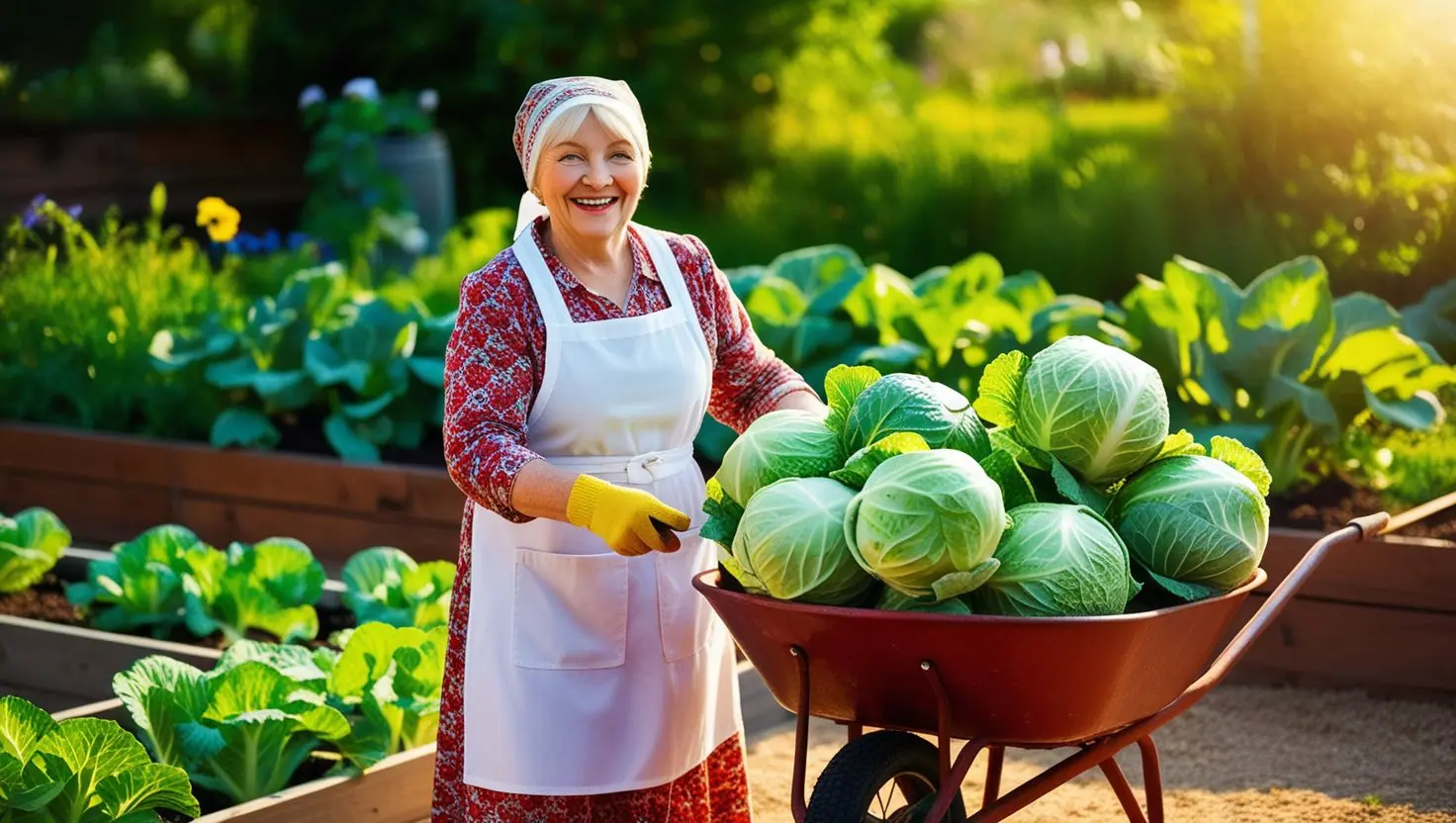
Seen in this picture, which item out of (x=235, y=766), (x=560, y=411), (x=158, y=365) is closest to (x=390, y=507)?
(x=158, y=365)

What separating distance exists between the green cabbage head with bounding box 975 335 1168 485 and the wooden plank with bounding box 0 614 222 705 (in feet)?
7.97

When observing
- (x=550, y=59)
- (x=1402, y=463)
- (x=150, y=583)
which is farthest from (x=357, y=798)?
(x=550, y=59)

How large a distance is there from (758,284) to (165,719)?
2759 millimetres

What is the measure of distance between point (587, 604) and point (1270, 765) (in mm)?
1992

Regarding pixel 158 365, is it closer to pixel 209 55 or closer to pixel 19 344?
pixel 19 344

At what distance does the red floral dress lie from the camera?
2.65 metres

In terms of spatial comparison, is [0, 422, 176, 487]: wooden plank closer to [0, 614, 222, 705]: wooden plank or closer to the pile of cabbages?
[0, 614, 222, 705]: wooden plank

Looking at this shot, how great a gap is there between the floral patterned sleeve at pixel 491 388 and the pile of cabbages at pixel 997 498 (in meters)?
0.34

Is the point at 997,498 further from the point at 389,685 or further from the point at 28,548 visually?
the point at 28,548

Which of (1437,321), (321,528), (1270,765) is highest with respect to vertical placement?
(1437,321)

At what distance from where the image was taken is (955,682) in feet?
7.56

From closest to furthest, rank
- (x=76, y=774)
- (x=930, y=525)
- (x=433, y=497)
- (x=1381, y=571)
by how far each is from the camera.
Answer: (x=930, y=525)
(x=76, y=774)
(x=1381, y=571)
(x=433, y=497)

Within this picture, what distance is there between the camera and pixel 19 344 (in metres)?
6.60

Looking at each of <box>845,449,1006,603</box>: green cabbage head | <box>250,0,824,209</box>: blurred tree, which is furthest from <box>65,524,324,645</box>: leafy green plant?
<box>250,0,824,209</box>: blurred tree
